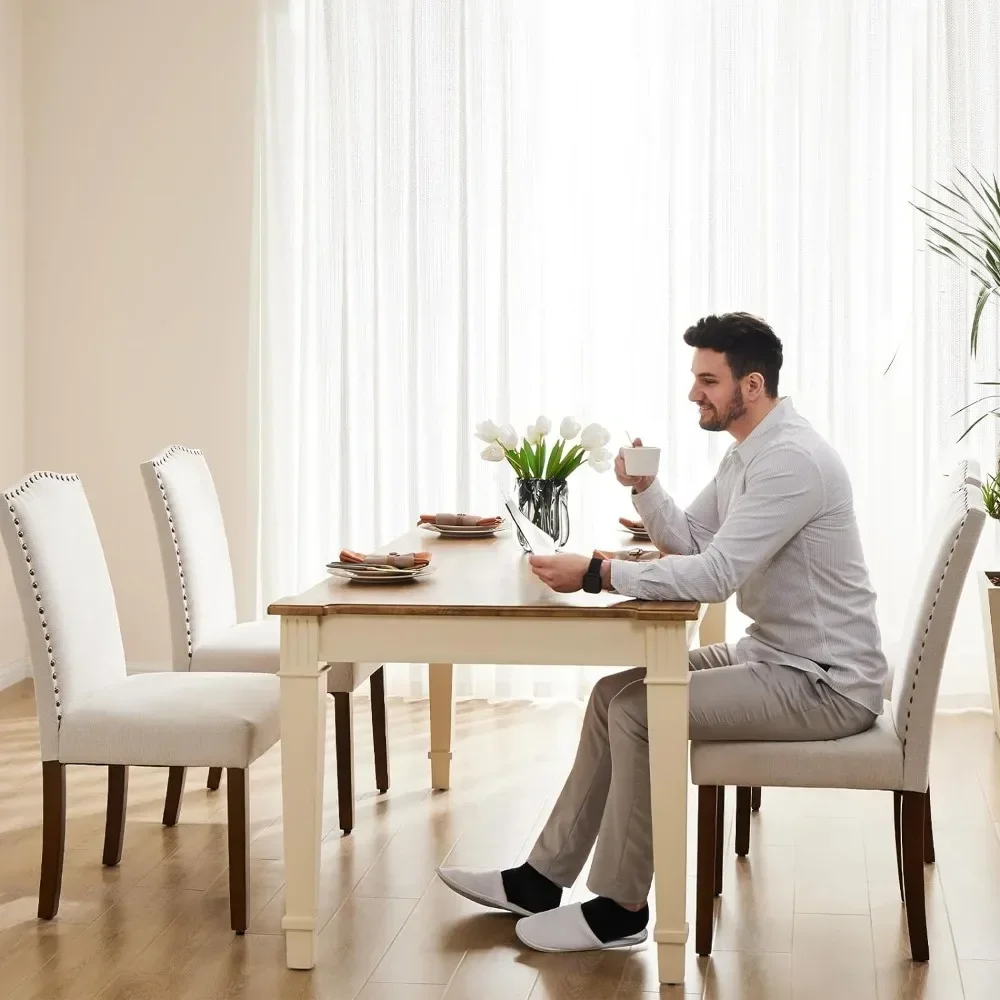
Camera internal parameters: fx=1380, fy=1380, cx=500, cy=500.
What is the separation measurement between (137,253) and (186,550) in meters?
2.06

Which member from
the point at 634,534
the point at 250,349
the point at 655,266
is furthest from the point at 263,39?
the point at 634,534

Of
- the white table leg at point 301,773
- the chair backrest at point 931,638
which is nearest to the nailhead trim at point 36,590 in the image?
the white table leg at point 301,773

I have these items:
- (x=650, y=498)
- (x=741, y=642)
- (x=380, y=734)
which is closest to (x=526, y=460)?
(x=650, y=498)

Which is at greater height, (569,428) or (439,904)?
(569,428)

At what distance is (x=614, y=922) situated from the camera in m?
2.72

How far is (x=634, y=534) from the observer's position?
3.60 m

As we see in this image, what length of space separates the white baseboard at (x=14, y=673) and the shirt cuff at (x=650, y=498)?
3.05m

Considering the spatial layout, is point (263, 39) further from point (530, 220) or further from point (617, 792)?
point (617, 792)

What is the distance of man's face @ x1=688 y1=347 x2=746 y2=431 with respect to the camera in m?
2.84

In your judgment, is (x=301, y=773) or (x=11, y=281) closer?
(x=301, y=773)

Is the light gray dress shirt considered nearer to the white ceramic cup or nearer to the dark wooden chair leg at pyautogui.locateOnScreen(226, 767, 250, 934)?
the white ceramic cup

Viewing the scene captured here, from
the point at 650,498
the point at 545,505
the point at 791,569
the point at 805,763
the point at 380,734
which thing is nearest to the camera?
the point at 805,763

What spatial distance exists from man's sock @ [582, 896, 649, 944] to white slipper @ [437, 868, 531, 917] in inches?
7.2

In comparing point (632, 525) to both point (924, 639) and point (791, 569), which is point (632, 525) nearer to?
point (791, 569)
